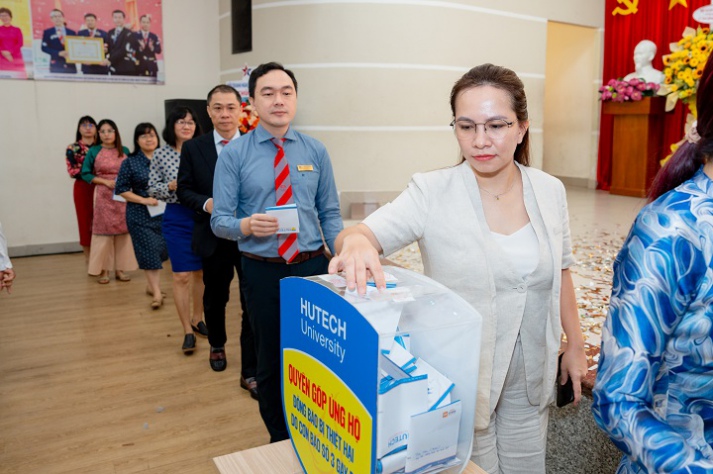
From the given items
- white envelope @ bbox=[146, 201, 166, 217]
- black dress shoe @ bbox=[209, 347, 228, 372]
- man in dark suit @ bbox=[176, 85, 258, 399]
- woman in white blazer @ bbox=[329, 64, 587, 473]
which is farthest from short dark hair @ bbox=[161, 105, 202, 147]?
woman in white blazer @ bbox=[329, 64, 587, 473]

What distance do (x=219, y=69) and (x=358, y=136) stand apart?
266 cm

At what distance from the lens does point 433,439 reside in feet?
3.07

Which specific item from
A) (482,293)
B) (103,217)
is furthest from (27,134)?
(482,293)

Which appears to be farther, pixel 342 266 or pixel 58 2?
pixel 58 2

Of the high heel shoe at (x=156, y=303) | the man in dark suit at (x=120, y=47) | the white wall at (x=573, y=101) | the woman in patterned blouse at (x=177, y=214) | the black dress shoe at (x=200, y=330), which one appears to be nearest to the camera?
the woman in patterned blouse at (x=177, y=214)

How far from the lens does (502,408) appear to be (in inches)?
64.9

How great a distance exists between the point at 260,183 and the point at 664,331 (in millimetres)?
2143

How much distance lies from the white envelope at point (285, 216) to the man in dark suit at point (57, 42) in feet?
20.7

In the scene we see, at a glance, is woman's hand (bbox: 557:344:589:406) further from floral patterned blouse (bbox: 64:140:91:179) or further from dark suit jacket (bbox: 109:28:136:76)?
dark suit jacket (bbox: 109:28:136:76)

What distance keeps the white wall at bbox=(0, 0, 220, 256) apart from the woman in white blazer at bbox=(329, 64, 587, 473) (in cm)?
732

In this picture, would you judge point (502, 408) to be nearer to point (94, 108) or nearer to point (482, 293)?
point (482, 293)

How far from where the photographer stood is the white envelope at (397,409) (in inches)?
33.9

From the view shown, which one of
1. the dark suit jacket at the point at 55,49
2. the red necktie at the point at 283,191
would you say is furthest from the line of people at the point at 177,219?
the dark suit jacket at the point at 55,49

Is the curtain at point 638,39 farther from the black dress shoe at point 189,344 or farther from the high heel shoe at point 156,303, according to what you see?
the black dress shoe at point 189,344
